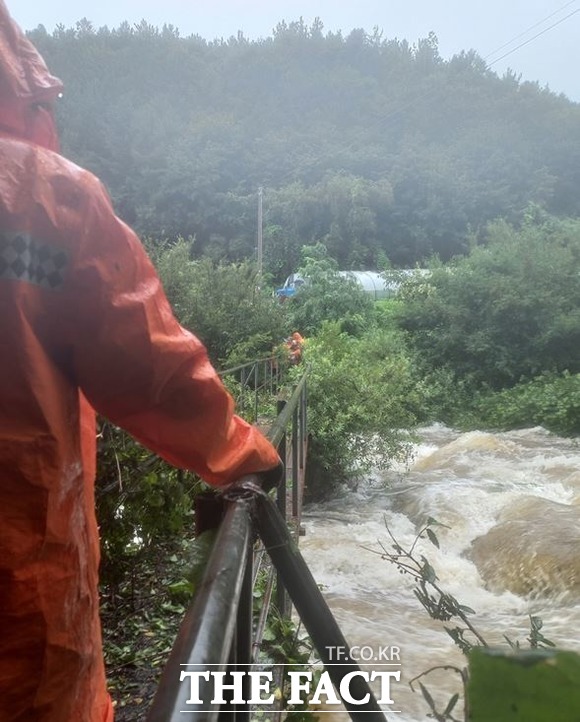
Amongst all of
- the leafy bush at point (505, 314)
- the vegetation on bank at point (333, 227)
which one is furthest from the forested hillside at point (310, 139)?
the leafy bush at point (505, 314)

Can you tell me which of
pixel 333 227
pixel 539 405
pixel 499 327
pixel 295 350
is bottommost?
pixel 295 350

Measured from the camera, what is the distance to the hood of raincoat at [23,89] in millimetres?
996

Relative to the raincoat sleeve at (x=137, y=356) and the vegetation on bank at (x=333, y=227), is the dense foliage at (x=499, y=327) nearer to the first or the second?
the vegetation on bank at (x=333, y=227)

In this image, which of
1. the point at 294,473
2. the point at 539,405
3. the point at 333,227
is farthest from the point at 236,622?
the point at 333,227

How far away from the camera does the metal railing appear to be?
0.56 m

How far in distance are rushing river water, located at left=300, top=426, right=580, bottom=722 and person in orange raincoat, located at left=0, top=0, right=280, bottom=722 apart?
171cm

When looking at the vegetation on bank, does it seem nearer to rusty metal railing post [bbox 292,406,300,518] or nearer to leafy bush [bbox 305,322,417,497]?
leafy bush [bbox 305,322,417,497]

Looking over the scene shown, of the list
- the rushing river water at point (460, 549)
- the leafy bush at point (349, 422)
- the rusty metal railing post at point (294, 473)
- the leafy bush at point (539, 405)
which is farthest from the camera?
the leafy bush at point (539, 405)

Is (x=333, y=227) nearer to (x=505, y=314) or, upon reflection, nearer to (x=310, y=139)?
(x=310, y=139)

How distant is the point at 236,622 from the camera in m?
0.77

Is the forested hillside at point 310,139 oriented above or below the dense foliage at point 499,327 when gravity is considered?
above

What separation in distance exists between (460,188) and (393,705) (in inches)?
1519

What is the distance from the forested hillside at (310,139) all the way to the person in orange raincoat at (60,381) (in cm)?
1955

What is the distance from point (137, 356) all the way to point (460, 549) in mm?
5829
